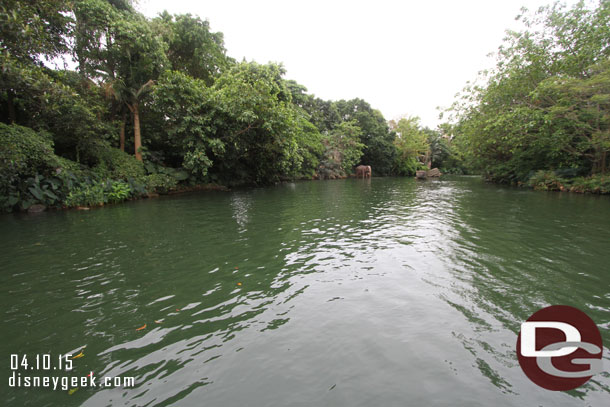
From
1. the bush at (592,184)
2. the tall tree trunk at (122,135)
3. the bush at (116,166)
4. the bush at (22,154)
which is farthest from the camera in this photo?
the tall tree trunk at (122,135)

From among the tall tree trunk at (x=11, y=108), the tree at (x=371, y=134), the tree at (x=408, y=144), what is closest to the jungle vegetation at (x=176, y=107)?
the tall tree trunk at (x=11, y=108)

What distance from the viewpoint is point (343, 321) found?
3389 mm

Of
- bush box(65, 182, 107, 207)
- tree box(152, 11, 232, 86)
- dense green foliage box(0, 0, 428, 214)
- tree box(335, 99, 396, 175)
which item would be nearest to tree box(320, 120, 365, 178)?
tree box(335, 99, 396, 175)

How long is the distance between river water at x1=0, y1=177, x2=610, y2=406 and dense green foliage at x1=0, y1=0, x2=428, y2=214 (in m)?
6.08

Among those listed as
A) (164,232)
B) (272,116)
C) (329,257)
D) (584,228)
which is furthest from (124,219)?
(584,228)

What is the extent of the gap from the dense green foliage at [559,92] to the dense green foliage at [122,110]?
1467 cm

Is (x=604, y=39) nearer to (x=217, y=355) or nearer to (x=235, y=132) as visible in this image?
(x=235, y=132)

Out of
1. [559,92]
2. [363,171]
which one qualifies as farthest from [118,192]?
[363,171]

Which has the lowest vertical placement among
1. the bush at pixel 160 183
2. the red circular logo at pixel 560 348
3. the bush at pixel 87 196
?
the red circular logo at pixel 560 348

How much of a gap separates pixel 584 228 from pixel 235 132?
17.3 m

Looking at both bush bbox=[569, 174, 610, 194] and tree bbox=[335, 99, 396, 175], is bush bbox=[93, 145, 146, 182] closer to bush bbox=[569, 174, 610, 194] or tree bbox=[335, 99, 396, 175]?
bush bbox=[569, 174, 610, 194]

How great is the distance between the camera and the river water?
2.38 metres

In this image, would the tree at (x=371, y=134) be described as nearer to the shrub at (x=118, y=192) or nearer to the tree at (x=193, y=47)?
the tree at (x=193, y=47)

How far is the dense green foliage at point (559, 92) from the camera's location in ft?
48.5
